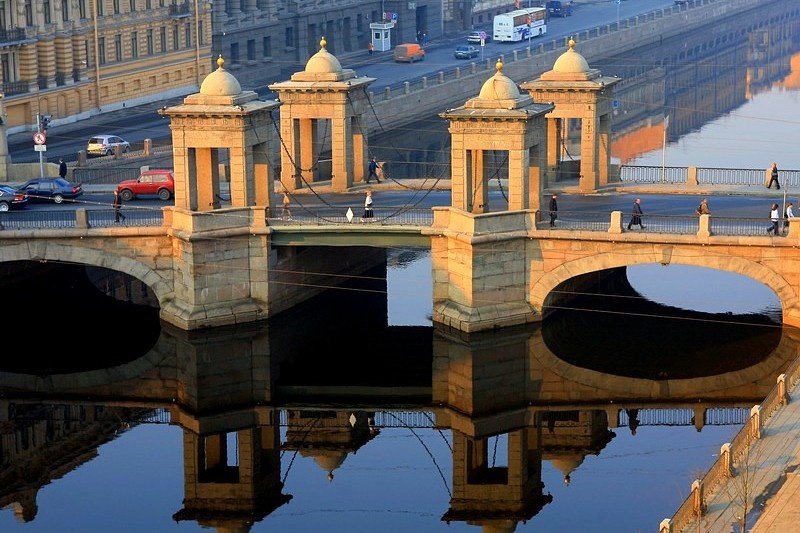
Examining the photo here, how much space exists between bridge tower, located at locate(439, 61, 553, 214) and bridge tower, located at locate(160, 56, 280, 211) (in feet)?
30.6

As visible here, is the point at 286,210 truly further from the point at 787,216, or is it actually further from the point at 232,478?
the point at 787,216

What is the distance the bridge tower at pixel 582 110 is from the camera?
318 feet

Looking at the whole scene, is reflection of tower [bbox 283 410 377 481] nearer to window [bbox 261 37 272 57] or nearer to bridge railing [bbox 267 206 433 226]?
bridge railing [bbox 267 206 433 226]

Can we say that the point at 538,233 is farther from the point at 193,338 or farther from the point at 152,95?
the point at 152,95

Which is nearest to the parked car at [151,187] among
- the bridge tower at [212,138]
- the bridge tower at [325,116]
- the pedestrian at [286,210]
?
the bridge tower at [325,116]

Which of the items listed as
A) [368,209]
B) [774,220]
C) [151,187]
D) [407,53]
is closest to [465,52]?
[407,53]

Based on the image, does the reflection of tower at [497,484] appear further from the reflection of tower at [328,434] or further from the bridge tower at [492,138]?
the bridge tower at [492,138]

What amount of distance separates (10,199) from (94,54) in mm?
49924

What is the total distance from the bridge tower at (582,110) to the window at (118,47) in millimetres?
56874

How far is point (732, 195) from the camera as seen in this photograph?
311 feet

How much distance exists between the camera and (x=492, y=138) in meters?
86.1

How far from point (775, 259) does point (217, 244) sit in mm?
25377

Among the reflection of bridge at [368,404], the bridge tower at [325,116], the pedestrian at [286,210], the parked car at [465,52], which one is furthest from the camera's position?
the parked car at [465,52]

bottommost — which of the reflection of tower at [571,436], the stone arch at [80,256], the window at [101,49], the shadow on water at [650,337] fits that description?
the reflection of tower at [571,436]
